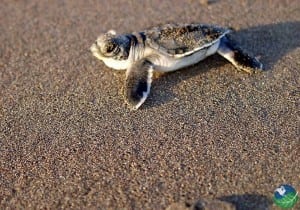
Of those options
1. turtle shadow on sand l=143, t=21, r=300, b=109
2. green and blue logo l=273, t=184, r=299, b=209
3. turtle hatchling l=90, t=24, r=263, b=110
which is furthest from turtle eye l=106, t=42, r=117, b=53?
green and blue logo l=273, t=184, r=299, b=209

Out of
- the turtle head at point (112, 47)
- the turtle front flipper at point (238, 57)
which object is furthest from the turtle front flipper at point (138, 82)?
the turtle front flipper at point (238, 57)

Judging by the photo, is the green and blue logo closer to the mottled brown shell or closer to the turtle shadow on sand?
the turtle shadow on sand

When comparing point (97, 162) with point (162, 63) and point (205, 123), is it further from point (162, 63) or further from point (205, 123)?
point (162, 63)

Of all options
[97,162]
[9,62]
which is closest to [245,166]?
[97,162]

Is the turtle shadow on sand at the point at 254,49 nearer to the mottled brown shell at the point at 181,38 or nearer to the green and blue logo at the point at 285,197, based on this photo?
the mottled brown shell at the point at 181,38

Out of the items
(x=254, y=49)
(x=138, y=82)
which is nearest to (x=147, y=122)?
(x=138, y=82)

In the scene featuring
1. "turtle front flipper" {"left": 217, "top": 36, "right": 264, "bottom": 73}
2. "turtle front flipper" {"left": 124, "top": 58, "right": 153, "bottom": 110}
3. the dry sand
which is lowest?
the dry sand
